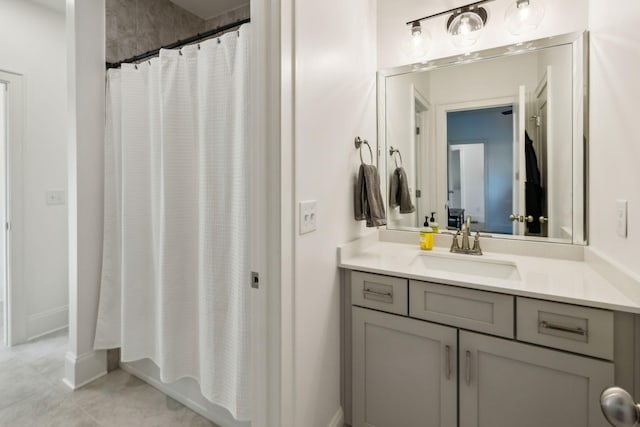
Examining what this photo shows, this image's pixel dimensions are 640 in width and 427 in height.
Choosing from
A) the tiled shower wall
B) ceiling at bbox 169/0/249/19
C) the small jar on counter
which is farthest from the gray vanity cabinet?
ceiling at bbox 169/0/249/19

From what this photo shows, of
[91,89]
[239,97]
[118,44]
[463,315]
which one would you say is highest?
[118,44]

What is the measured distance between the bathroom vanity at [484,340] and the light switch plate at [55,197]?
2.55m

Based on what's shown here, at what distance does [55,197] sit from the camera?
2.56 meters

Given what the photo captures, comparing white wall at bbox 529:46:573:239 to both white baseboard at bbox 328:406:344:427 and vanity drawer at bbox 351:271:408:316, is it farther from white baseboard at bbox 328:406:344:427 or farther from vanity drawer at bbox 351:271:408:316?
white baseboard at bbox 328:406:344:427

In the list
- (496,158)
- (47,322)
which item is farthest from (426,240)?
Result: (47,322)

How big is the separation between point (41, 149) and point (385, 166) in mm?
2694

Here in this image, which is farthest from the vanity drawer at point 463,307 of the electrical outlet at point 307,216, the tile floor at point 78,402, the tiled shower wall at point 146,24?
the tiled shower wall at point 146,24

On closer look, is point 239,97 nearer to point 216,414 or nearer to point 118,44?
point 118,44

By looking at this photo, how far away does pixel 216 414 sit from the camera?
158 cm

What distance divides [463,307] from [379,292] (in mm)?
345

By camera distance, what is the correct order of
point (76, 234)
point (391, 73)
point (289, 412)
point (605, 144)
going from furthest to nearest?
1. point (391, 73)
2. point (76, 234)
3. point (605, 144)
4. point (289, 412)

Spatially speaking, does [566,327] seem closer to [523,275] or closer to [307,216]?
→ [523,275]

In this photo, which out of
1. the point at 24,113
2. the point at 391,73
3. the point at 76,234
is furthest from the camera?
the point at 24,113

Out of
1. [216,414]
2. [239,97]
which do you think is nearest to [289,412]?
[216,414]
